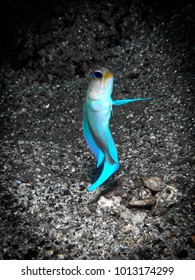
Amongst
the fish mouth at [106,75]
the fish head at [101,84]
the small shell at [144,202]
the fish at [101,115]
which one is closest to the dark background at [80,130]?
the small shell at [144,202]

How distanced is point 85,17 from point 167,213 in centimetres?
293

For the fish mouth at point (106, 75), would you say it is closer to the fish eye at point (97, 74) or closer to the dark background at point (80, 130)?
the fish eye at point (97, 74)

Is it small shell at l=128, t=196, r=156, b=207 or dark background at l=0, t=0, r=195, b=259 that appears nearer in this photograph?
dark background at l=0, t=0, r=195, b=259

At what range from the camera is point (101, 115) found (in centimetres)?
164

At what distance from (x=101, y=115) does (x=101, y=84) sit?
197 millimetres

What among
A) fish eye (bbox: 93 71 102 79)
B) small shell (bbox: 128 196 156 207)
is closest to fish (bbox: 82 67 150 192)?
fish eye (bbox: 93 71 102 79)

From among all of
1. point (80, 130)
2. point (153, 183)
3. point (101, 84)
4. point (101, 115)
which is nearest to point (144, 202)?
point (153, 183)

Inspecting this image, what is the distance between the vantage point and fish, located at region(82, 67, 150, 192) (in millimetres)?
1562

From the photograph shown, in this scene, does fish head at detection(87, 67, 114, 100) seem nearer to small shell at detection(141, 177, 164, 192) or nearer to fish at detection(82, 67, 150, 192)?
fish at detection(82, 67, 150, 192)

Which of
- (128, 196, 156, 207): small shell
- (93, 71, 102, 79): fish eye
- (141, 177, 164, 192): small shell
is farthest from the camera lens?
(141, 177, 164, 192): small shell

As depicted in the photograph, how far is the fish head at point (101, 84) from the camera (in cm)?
154

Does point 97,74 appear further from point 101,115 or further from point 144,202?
point 144,202

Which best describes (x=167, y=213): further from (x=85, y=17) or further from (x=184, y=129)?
(x=85, y=17)

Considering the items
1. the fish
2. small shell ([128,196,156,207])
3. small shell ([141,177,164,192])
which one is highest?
the fish
